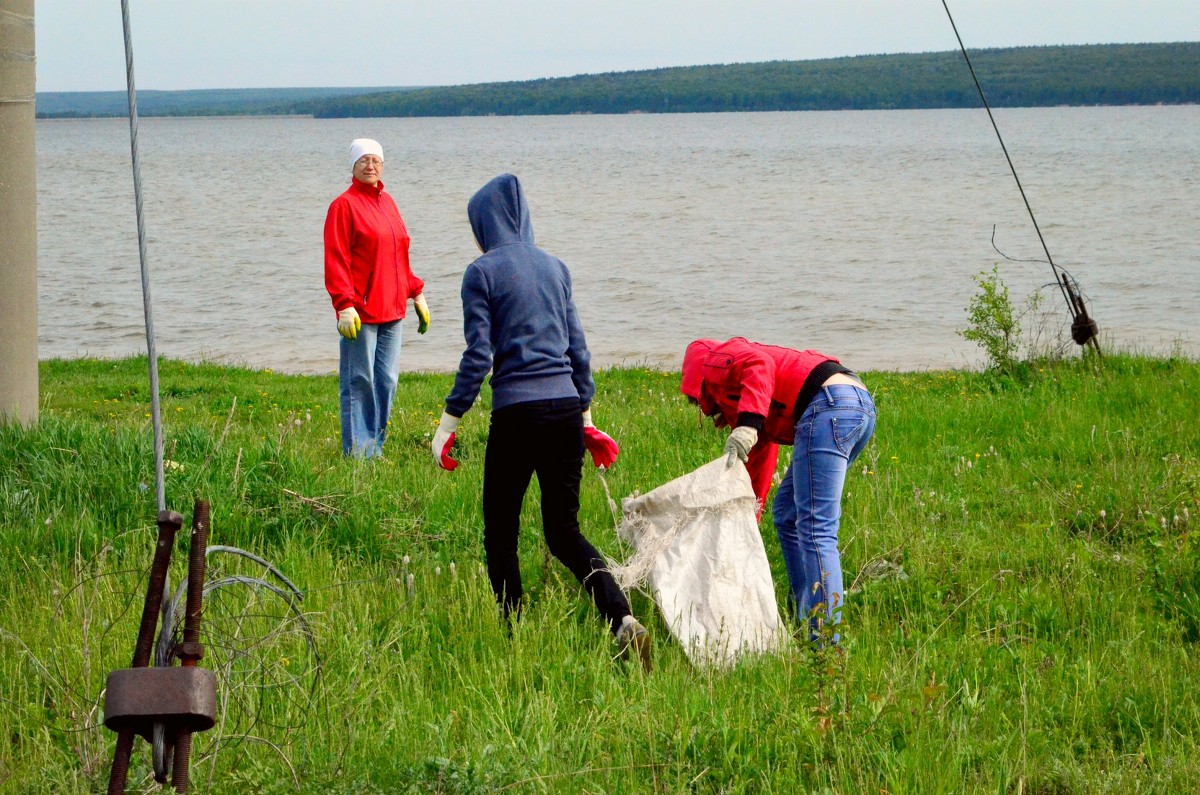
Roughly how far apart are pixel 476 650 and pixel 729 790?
1350mm

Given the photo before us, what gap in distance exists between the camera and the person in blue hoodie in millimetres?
4305

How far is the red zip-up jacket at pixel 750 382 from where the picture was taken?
4305 millimetres

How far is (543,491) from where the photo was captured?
4441mm

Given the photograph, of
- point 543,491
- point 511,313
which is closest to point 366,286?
point 511,313

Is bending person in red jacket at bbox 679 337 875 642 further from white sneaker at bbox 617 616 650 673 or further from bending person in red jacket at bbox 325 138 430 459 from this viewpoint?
bending person in red jacket at bbox 325 138 430 459

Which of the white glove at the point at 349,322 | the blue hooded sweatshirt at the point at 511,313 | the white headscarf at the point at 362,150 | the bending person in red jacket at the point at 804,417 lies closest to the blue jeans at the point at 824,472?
the bending person in red jacket at the point at 804,417

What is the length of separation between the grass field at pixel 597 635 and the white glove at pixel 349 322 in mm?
802

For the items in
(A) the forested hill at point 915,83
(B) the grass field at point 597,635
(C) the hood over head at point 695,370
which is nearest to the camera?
(B) the grass field at point 597,635

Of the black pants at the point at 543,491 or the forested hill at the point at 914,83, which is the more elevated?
the forested hill at the point at 914,83

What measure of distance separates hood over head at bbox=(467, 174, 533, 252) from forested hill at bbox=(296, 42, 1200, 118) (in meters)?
163

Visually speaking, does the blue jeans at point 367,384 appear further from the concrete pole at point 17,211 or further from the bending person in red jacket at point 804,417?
the bending person in red jacket at point 804,417

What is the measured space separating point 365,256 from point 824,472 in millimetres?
4056

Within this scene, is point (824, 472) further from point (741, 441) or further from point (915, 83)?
point (915, 83)

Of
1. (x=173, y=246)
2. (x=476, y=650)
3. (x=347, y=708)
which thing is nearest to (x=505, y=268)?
(x=476, y=650)
